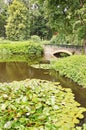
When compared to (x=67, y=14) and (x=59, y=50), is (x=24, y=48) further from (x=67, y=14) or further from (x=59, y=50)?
(x=67, y=14)

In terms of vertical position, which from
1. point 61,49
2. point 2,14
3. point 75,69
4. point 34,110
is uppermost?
point 2,14

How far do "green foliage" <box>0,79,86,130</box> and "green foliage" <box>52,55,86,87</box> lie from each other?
3976 millimetres

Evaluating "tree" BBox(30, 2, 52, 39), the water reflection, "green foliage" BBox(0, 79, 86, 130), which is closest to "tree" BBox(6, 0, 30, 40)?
"tree" BBox(30, 2, 52, 39)

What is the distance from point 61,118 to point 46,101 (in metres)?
0.74

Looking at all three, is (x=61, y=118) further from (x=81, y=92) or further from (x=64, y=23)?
(x=64, y=23)

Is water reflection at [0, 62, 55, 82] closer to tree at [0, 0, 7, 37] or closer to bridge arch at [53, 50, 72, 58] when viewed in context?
bridge arch at [53, 50, 72, 58]

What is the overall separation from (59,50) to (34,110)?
16972 mm

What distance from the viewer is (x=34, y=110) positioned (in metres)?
5.48

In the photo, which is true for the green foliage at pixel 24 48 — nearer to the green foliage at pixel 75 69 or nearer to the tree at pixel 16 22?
the tree at pixel 16 22

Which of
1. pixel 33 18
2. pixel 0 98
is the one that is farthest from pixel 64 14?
pixel 33 18

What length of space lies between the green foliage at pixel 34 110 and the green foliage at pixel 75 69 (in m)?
3.98

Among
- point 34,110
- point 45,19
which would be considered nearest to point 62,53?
point 45,19

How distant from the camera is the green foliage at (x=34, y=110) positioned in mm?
4969

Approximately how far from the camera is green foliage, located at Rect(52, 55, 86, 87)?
10.9m
